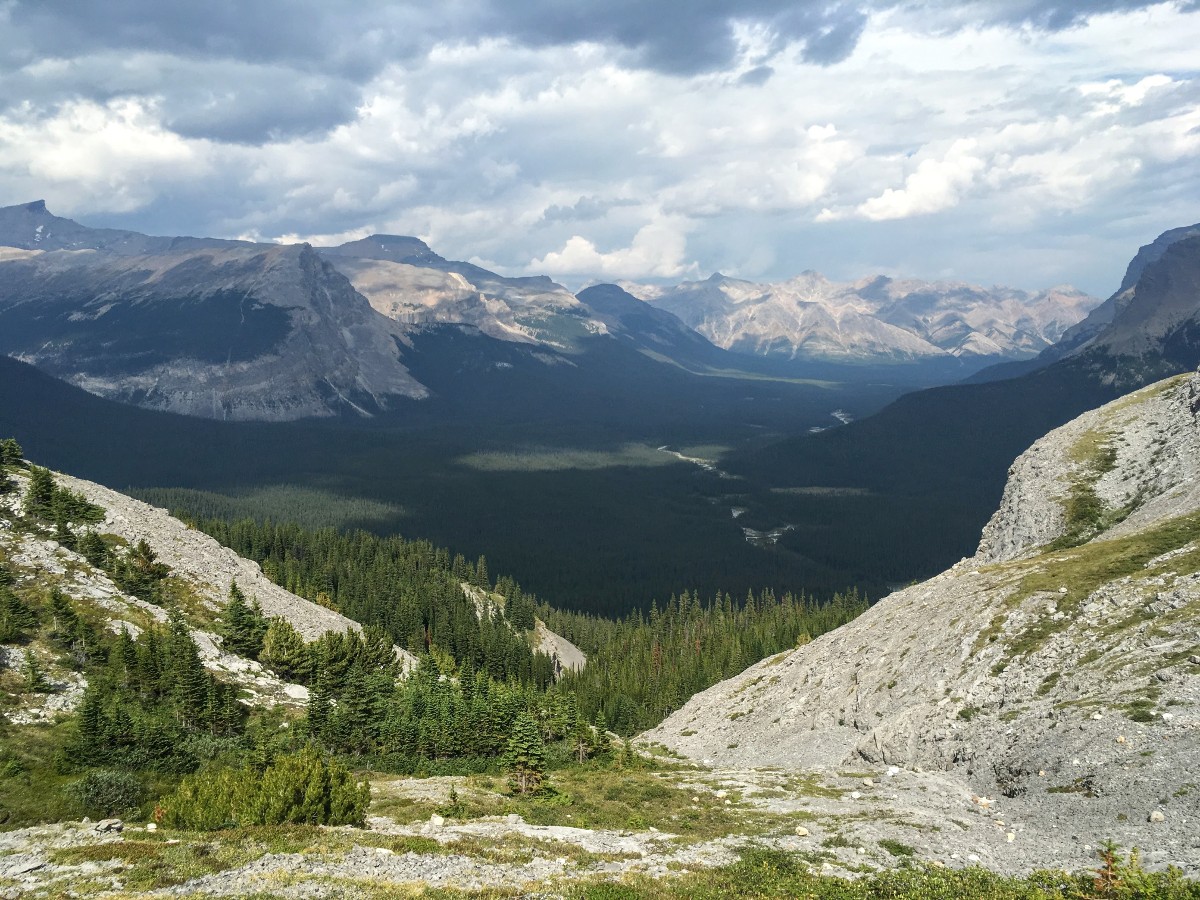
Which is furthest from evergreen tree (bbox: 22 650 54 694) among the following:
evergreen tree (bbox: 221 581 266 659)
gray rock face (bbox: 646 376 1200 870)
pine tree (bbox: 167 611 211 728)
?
gray rock face (bbox: 646 376 1200 870)

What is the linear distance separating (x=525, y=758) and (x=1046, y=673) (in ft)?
130

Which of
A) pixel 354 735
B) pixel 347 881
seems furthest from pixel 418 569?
pixel 347 881

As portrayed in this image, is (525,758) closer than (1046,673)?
No

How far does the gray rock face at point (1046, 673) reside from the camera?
1549 inches

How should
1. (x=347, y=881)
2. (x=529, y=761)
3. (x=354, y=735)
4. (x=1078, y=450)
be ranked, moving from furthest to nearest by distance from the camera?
(x=1078, y=450)
(x=354, y=735)
(x=529, y=761)
(x=347, y=881)

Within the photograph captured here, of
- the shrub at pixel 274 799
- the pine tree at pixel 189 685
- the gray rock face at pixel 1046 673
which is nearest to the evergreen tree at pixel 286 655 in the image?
the pine tree at pixel 189 685

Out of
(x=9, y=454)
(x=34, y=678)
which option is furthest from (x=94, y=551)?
(x=34, y=678)

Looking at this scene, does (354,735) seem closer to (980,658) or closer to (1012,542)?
(980,658)

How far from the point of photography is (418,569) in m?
182

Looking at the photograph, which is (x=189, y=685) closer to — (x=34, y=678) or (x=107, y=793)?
(x=34, y=678)

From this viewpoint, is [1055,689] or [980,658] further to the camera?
[980,658]

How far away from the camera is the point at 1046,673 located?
5272 centimetres

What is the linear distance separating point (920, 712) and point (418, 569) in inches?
5704

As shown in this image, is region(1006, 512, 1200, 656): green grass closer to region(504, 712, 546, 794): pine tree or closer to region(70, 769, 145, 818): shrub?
region(504, 712, 546, 794): pine tree
